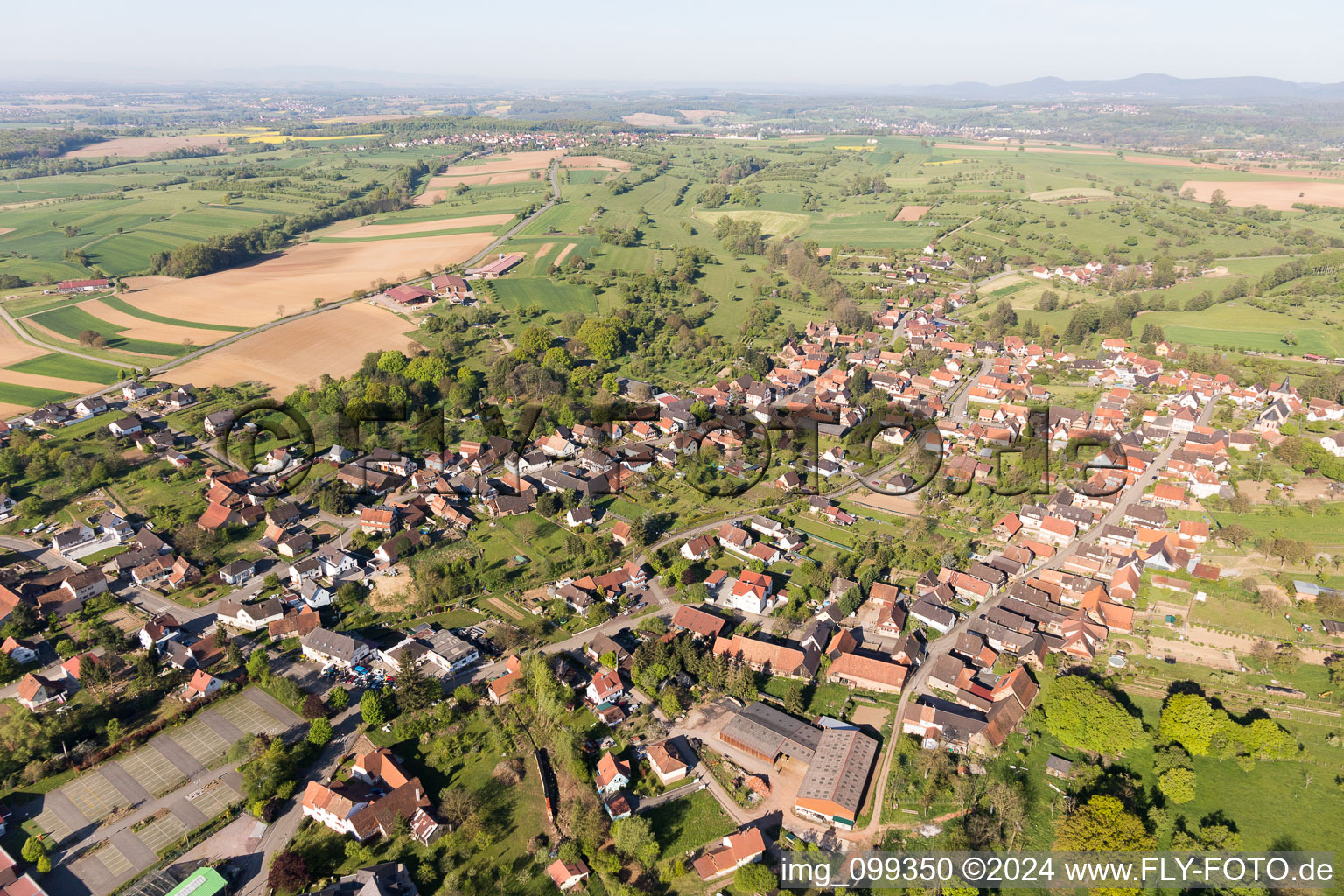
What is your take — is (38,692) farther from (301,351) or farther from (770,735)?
(301,351)

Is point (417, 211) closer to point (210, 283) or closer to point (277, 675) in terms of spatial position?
point (210, 283)

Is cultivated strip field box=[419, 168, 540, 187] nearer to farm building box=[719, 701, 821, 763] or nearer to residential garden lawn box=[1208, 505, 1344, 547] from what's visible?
residential garden lawn box=[1208, 505, 1344, 547]

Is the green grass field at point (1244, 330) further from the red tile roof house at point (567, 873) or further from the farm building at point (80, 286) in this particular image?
the farm building at point (80, 286)

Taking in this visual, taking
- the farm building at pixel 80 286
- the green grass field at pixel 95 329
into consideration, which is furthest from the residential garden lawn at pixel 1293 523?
the farm building at pixel 80 286

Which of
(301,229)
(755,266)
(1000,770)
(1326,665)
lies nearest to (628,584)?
(1000,770)

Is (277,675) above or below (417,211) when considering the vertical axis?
below
